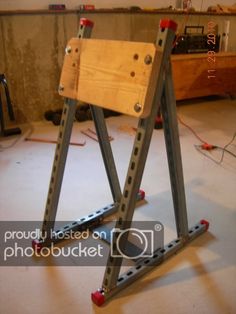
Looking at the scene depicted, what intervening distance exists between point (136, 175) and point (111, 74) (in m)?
0.40

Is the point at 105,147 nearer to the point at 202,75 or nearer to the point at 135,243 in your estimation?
the point at 135,243

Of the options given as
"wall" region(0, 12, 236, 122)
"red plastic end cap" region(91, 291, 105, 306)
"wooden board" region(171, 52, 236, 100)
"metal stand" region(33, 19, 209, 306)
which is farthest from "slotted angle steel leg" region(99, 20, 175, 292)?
"wooden board" region(171, 52, 236, 100)

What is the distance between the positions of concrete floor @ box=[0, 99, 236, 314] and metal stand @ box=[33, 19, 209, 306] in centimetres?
5

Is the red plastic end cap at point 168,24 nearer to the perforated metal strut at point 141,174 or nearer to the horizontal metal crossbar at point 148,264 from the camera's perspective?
the perforated metal strut at point 141,174

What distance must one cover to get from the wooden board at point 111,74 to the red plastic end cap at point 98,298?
2.43 feet

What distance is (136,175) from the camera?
4.09ft

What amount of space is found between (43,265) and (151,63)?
1049 millimetres

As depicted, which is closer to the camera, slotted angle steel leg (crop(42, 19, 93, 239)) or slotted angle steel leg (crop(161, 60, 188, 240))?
slotted angle steel leg (crop(161, 60, 188, 240))

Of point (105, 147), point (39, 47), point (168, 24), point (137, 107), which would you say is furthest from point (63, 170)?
point (39, 47)

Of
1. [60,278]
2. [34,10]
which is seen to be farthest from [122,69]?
[34,10]

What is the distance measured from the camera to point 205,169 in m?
2.55

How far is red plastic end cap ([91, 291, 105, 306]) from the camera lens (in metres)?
1.33

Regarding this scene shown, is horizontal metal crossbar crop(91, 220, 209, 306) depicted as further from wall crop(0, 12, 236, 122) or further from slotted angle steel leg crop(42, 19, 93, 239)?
wall crop(0, 12, 236, 122)

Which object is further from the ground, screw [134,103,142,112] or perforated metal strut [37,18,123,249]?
screw [134,103,142,112]
